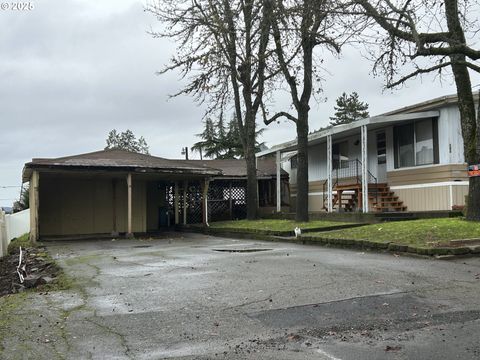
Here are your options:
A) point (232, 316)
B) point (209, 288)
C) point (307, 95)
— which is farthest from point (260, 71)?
point (232, 316)

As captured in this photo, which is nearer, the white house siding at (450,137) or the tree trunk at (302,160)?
the white house siding at (450,137)

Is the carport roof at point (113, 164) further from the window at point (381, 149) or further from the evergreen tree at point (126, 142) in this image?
the evergreen tree at point (126, 142)

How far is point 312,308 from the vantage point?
19.5ft

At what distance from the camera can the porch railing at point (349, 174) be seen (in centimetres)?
2083

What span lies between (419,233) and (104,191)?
1377cm

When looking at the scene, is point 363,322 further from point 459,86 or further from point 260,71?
point 260,71

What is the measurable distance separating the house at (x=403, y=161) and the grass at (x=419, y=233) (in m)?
3.94

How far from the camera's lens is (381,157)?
67.6 feet

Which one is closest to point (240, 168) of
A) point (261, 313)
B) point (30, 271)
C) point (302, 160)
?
point (302, 160)

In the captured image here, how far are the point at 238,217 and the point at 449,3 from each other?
16924 mm

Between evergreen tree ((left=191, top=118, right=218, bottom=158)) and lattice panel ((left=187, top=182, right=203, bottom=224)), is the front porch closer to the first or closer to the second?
lattice panel ((left=187, top=182, right=203, bottom=224))

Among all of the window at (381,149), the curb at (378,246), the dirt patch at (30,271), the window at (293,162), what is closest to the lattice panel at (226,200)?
the window at (293,162)

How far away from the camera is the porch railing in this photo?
2083 centimetres

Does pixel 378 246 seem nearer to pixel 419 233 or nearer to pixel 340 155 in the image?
pixel 419 233
